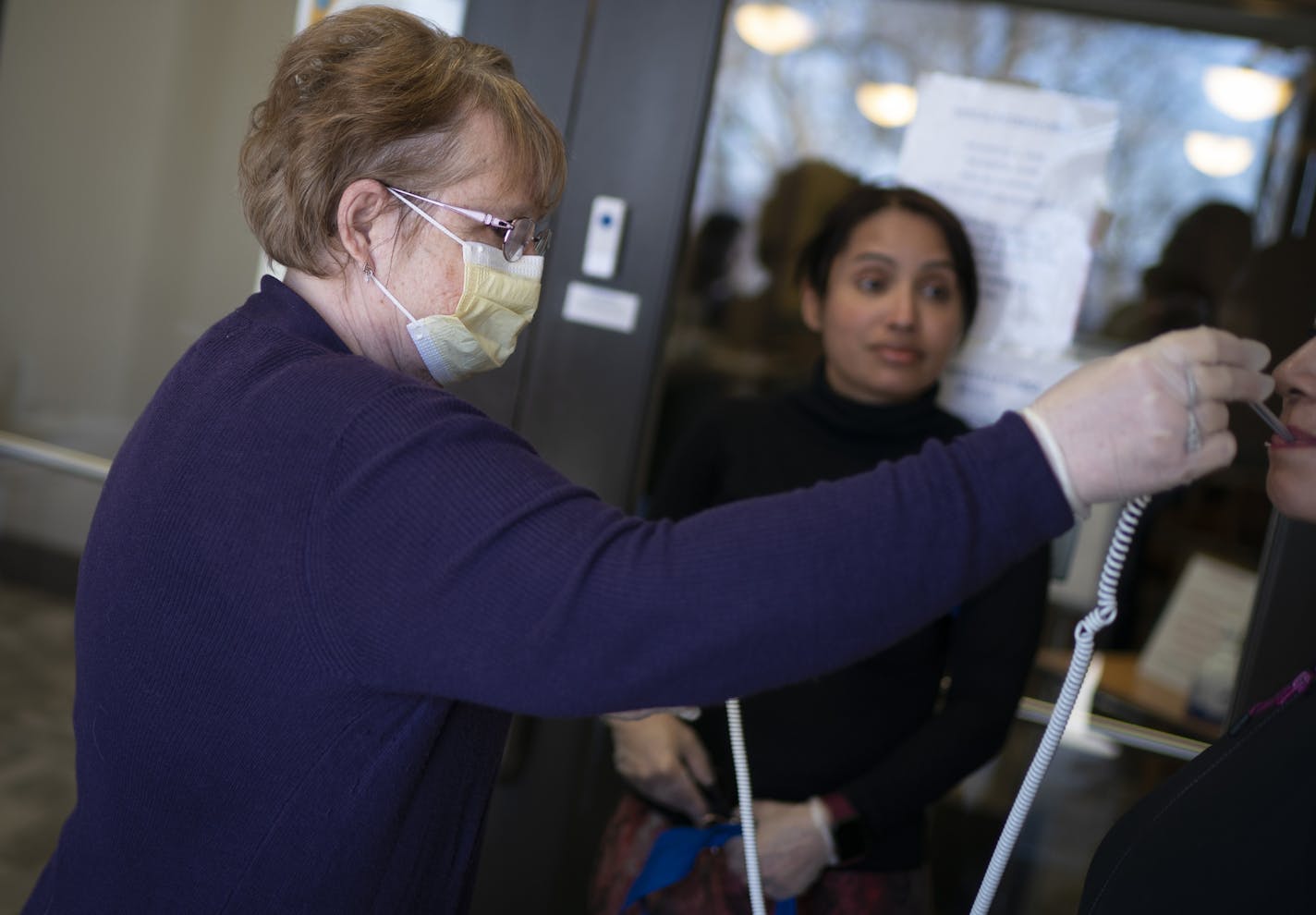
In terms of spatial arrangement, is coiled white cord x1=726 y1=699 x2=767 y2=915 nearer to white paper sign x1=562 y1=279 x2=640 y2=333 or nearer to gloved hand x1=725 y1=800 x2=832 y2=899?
gloved hand x1=725 y1=800 x2=832 y2=899

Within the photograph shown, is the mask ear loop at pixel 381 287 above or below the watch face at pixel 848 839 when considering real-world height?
above

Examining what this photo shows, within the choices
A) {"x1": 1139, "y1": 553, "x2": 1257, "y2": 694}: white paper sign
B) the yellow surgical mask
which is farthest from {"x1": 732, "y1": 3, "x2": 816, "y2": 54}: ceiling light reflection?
{"x1": 1139, "y1": 553, "x2": 1257, "y2": 694}: white paper sign

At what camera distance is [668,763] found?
1.91 meters

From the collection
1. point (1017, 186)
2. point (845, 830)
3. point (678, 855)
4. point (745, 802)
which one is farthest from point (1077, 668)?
point (1017, 186)

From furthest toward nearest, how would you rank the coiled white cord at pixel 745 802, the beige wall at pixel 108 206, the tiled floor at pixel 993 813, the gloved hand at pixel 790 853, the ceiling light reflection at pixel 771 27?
the beige wall at pixel 108 206 < the tiled floor at pixel 993 813 < the ceiling light reflection at pixel 771 27 < the gloved hand at pixel 790 853 < the coiled white cord at pixel 745 802

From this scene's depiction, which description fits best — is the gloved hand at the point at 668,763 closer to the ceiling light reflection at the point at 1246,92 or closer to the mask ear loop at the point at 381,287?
the mask ear loop at the point at 381,287

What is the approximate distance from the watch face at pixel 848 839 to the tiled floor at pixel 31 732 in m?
1.80

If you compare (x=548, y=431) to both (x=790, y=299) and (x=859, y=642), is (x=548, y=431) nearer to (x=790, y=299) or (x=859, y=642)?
(x=790, y=299)

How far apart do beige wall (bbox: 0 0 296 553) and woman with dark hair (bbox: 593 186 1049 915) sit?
49.6 inches

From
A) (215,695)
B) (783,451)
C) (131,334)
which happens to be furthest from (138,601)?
(131,334)

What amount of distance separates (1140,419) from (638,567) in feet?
1.23

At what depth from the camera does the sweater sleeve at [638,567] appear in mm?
866

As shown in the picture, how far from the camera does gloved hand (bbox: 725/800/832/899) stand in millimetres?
1773

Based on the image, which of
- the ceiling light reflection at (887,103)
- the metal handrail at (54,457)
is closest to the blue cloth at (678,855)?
the ceiling light reflection at (887,103)
